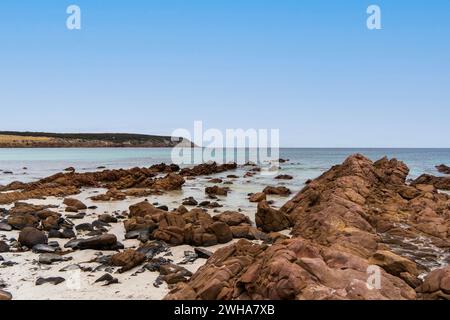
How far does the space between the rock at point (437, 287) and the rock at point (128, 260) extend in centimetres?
914

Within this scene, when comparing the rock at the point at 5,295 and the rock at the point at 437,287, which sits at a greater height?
the rock at the point at 437,287

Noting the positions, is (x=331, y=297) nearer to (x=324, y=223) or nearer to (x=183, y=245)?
(x=324, y=223)

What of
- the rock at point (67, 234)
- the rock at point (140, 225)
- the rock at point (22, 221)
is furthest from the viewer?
the rock at point (22, 221)

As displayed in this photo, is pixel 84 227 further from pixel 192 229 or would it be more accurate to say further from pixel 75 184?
pixel 75 184

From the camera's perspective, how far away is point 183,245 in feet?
55.6

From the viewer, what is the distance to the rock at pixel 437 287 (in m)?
8.70

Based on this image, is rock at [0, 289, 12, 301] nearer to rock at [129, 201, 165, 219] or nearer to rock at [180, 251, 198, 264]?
rock at [180, 251, 198, 264]

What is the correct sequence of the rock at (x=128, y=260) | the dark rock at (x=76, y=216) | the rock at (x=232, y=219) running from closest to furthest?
the rock at (x=128, y=260), the rock at (x=232, y=219), the dark rock at (x=76, y=216)

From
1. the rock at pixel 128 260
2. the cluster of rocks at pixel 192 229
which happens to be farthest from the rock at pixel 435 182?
the rock at pixel 128 260

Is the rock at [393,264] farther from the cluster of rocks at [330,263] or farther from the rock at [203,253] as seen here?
the rock at [203,253]

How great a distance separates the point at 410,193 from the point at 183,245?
17252mm

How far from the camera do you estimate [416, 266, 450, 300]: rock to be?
342 inches

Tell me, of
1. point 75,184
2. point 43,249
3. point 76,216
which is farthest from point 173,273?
point 75,184

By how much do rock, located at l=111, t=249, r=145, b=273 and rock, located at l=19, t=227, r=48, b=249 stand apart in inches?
184
